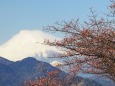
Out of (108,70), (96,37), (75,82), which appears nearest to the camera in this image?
(96,37)

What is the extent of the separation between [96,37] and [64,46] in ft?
6.07

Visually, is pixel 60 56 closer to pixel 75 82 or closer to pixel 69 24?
pixel 69 24

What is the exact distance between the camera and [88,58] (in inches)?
736


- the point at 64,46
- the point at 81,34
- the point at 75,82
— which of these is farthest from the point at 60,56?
the point at 75,82

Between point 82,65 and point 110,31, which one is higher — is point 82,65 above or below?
below

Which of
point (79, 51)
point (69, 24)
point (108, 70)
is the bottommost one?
point (108, 70)

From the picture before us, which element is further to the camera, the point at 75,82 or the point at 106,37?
the point at 75,82

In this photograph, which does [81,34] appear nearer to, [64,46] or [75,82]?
[64,46]

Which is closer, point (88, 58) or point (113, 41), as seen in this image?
point (113, 41)

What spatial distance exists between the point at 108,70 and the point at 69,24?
3255mm

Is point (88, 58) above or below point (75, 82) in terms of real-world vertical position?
above

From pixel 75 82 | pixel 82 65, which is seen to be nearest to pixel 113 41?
pixel 82 65

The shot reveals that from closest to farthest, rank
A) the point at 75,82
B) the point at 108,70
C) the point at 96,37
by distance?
the point at 96,37
the point at 108,70
the point at 75,82

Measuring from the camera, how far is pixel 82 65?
1912 centimetres
